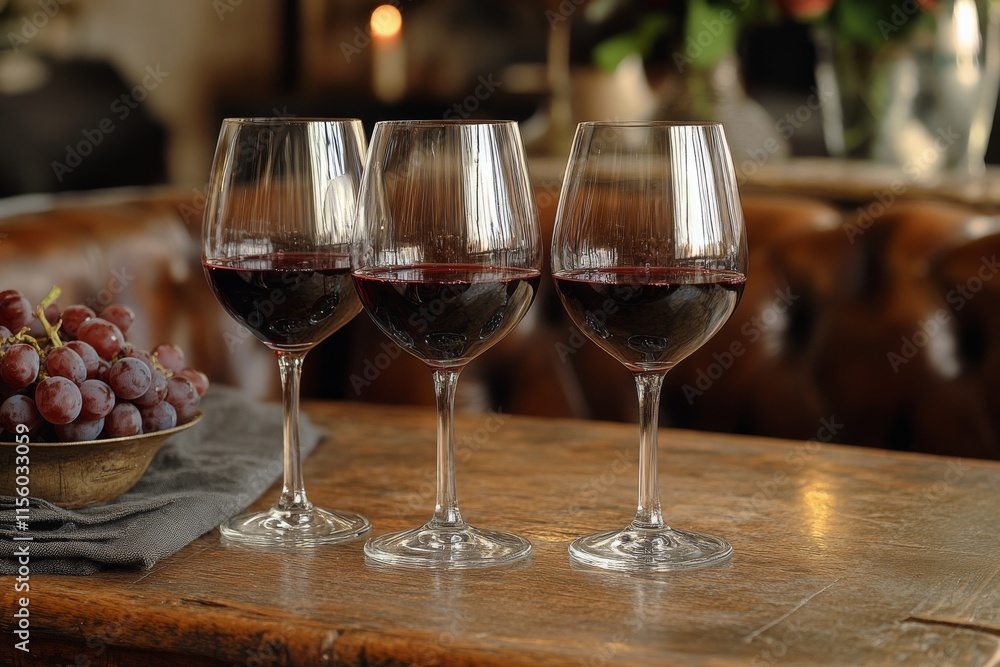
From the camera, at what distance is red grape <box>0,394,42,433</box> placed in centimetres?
81

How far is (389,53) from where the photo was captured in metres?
3.65

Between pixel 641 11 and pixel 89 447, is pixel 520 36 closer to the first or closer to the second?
pixel 641 11

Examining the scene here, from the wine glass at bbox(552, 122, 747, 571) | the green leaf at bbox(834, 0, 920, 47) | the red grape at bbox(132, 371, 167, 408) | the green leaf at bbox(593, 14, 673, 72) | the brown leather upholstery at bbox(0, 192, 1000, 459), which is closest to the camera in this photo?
the wine glass at bbox(552, 122, 747, 571)

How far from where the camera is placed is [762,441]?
1182 millimetres

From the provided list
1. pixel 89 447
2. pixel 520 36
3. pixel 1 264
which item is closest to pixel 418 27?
pixel 520 36

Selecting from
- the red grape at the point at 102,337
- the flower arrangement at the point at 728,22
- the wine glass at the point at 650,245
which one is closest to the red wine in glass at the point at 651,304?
the wine glass at the point at 650,245

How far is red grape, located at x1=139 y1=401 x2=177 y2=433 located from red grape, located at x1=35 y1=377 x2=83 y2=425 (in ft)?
0.18

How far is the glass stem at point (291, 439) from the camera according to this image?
2.89 ft

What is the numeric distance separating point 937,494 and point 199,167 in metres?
3.27

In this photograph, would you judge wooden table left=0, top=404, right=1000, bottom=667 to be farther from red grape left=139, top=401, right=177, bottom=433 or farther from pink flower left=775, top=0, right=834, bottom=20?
pink flower left=775, top=0, right=834, bottom=20

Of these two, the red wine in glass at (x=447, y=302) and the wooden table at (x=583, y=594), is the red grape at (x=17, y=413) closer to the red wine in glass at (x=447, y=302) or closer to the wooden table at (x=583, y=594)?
the wooden table at (x=583, y=594)

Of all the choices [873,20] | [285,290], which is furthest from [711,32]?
[285,290]

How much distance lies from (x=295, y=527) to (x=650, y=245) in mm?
322

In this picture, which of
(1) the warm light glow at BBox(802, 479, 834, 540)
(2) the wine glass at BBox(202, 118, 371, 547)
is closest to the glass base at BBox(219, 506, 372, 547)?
(2) the wine glass at BBox(202, 118, 371, 547)
